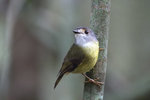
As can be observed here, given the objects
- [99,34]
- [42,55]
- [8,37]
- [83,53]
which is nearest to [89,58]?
[83,53]

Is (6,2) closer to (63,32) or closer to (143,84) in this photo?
(63,32)

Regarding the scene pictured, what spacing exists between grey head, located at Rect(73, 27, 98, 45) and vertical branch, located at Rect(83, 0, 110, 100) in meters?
0.06

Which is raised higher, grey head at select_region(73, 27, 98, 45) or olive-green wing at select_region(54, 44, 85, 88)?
grey head at select_region(73, 27, 98, 45)

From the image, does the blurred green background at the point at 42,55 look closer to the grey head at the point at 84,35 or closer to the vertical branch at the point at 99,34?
the grey head at the point at 84,35

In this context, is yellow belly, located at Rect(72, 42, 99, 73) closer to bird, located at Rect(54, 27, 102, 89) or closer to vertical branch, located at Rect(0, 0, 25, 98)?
bird, located at Rect(54, 27, 102, 89)

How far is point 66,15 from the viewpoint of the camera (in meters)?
6.71

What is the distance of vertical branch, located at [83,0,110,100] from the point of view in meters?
3.89

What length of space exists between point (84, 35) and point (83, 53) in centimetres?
24

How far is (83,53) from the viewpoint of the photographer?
167 inches

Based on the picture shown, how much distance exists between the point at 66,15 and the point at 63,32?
0.33m

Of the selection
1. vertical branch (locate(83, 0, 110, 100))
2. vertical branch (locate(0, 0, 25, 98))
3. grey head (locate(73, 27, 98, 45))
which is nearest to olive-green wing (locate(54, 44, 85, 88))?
grey head (locate(73, 27, 98, 45))

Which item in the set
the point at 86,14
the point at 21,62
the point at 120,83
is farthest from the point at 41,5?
the point at 86,14

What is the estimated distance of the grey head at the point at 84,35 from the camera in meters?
3.95

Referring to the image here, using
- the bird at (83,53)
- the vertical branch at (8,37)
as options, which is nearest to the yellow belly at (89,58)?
the bird at (83,53)
